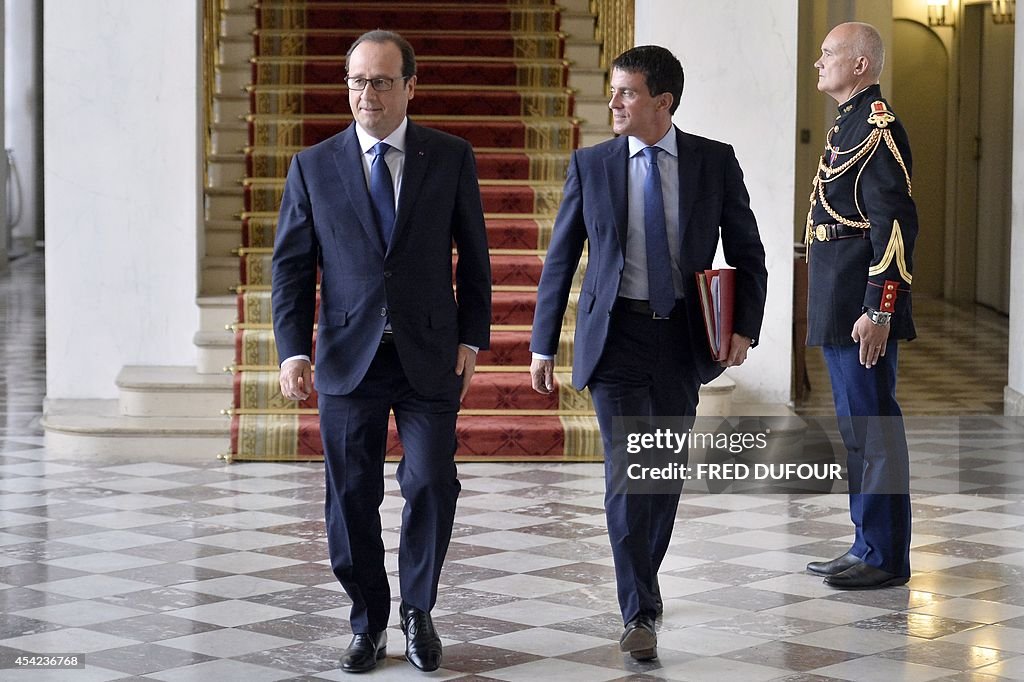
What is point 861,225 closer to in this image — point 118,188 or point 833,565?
point 833,565

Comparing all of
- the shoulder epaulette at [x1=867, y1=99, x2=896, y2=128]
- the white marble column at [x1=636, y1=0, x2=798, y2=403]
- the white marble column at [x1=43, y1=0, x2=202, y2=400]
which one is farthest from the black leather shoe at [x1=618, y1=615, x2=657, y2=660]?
the white marble column at [x1=43, y1=0, x2=202, y2=400]

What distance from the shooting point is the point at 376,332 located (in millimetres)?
4184

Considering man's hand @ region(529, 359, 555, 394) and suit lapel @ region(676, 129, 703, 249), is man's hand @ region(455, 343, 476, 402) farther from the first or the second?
suit lapel @ region(676, 129, 703, 249)

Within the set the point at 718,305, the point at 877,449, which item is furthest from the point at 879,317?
the point at 718,305

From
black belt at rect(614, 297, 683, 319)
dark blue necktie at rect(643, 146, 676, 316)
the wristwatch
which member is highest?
dark blue necktie at rect(643, 146, 676, 316)

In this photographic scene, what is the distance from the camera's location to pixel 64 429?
7.74 metres

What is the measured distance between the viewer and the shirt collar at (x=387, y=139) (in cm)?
423

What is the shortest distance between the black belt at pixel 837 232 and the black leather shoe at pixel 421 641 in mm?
1922

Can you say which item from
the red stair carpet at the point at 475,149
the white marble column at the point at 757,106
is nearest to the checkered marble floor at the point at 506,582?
the red stair carpet at the point at 475,149

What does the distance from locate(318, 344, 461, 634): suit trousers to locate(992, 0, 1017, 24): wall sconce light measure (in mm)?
11380

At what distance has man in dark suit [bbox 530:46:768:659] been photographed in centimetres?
439

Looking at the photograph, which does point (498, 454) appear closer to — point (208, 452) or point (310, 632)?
point (208, 452)
